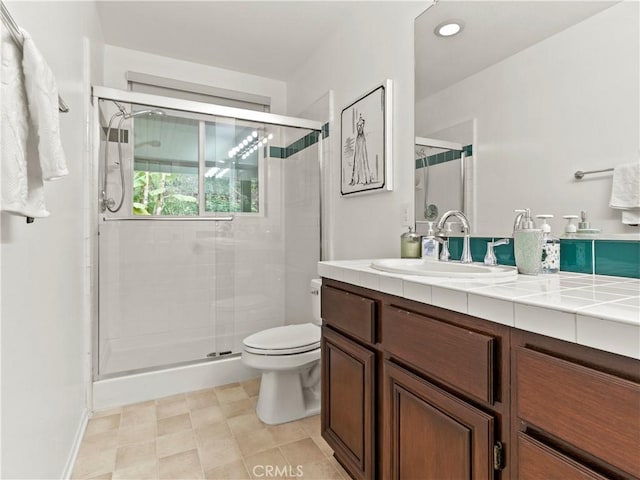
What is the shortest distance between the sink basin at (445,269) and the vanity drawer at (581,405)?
368 millimetres

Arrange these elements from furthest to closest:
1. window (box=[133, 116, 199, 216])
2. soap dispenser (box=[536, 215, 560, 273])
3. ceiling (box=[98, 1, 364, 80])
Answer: window (box=[133, 116, 199, 216]) → ceiling (box=[98, 1, 364, 80]) → soap dispenser (box=[536, 215, 560, 273])

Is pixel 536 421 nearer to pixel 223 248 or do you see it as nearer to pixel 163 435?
pixel 163 435

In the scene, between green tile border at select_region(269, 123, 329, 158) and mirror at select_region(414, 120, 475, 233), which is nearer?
mirror at select_region(414, 120, 475, 233)

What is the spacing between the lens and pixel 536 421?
2.25 ft

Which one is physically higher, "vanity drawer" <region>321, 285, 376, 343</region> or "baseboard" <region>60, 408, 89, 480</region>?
"vanity drawer" <region>321, 285, 376, 343</region>

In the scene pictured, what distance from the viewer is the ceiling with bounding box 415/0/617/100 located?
1.18 metres

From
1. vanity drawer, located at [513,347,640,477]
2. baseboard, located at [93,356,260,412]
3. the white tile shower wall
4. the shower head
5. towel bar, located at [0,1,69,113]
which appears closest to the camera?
vanity drawer, located at [513,347,640,477]

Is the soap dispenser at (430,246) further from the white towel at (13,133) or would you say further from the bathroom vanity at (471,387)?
the white towel at (13,133)

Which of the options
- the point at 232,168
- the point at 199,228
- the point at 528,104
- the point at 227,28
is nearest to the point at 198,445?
the point at 199,228

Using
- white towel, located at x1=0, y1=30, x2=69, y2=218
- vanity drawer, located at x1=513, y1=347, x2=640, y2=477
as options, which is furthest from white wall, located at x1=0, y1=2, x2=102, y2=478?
vanity drawer, located at x1=513, y1=347, x2=640, y2=477

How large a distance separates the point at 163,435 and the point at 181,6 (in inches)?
98.7

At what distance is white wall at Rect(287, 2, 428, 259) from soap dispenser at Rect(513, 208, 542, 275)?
2.17ft

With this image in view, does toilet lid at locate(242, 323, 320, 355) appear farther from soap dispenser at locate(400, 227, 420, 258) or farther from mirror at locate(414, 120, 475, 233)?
mirror at locate(414, 120, 475, 233)

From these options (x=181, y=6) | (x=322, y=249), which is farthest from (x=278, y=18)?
(x=322, y=249)
